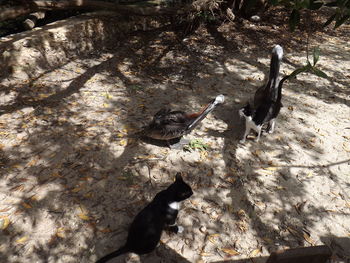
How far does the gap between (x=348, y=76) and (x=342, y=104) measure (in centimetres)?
154

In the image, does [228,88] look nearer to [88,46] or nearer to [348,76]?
[348,76]

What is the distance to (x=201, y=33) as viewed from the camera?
8078mm

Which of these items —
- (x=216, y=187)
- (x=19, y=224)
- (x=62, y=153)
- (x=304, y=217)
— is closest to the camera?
(x=19, y=224)

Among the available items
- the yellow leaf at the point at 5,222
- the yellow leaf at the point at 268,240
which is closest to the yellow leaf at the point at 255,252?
the yellow leaf at the point at 268,240

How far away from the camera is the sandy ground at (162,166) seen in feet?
9.80

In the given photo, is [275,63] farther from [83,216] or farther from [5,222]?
[5,222]

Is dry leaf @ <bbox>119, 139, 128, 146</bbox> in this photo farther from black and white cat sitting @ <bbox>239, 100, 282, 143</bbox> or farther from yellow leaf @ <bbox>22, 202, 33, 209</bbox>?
black and white cat sitting @ <bbox>239, 100, 282, 143</bbox>

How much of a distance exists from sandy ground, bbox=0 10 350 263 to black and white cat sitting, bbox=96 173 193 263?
33 centimetres

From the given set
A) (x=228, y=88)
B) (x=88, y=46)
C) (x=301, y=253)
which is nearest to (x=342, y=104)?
(x=228, y=88)

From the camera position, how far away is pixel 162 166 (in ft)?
12.7

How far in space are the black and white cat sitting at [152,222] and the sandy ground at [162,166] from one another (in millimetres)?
332

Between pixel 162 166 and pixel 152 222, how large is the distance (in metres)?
1.34

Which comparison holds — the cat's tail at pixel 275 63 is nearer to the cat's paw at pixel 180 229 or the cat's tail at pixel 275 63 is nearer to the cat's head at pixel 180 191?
the cat's head at pixel 180 191

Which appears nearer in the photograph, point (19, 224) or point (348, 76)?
point (19, 224)
